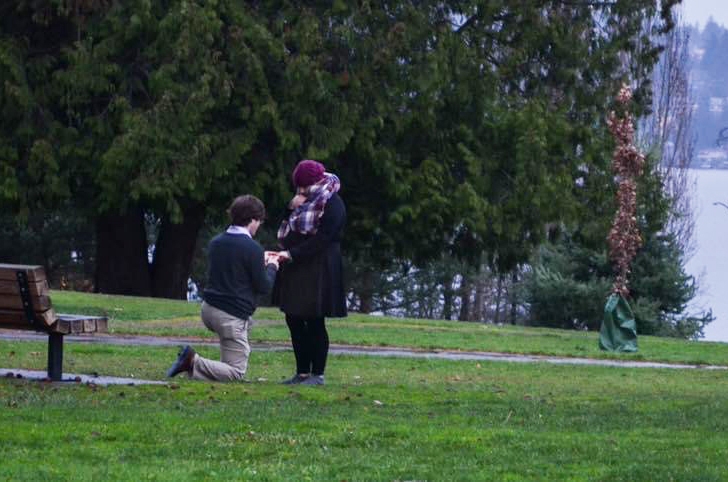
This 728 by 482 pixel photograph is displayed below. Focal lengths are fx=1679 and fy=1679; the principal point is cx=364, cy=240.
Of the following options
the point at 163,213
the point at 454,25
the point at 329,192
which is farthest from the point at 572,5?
the point at 329,192

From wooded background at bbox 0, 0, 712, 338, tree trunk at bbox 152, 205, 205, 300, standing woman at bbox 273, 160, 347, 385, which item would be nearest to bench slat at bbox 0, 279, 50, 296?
standing woman at bbox 273, 160, 347, 385

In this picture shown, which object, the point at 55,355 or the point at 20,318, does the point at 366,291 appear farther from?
the point at 20,318

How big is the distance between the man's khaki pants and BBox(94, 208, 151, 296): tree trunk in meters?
19.3

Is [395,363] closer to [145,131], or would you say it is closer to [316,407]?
[316,407]

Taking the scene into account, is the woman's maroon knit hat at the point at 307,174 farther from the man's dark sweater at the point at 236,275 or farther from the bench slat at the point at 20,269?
the bench slat at the point at 20,269

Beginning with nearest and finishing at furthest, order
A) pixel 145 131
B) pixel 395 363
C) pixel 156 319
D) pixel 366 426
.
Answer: pixel 366 426
pixel 395 363
pixel 156 319
pixel 145 131

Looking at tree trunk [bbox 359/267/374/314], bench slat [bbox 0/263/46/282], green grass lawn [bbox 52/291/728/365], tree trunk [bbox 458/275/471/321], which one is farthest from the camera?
tree trunk [bbox 458/275/471/321]

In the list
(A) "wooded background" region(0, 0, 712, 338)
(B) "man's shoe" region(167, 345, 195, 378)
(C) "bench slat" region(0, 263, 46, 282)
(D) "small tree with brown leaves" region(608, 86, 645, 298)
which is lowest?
(B) "man's shoe" region(167, 345, 195, 378)

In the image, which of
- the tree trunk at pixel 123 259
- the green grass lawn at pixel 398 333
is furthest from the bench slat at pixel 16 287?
the tree trunk at pixel 123 259

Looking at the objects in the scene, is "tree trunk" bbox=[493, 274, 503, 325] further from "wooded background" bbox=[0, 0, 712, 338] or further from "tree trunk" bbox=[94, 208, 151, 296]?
"tree trunk" bbox=[94, 208, 151, 296]

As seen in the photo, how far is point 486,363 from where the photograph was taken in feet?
52.3

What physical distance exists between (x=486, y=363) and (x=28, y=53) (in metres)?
14.6

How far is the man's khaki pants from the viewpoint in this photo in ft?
39.3

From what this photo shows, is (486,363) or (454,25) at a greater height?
(454,25)
